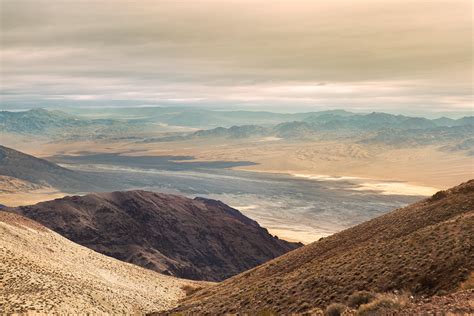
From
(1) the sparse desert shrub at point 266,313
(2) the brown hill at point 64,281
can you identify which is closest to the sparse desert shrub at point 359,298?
(1) the sparse desert shrub at point 266,313

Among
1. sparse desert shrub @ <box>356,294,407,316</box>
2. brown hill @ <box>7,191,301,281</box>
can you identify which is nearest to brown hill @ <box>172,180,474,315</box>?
sparse desert shrub @ <box>356,294,407,316</box>

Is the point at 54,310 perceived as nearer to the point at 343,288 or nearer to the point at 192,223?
the point at 343,288

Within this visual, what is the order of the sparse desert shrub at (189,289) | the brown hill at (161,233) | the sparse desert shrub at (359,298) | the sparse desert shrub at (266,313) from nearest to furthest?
the sparse desert shrub at (359,298), the sparse desert shrub at (266,313), the sparse desert shrub at (189,289), the brown hill at (161,233)

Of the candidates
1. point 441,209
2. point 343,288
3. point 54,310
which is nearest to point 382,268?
point 343,288

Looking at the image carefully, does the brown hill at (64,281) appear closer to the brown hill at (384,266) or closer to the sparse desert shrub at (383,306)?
the brown hill at (384,266)

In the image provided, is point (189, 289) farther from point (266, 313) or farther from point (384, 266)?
point (384, 266)
